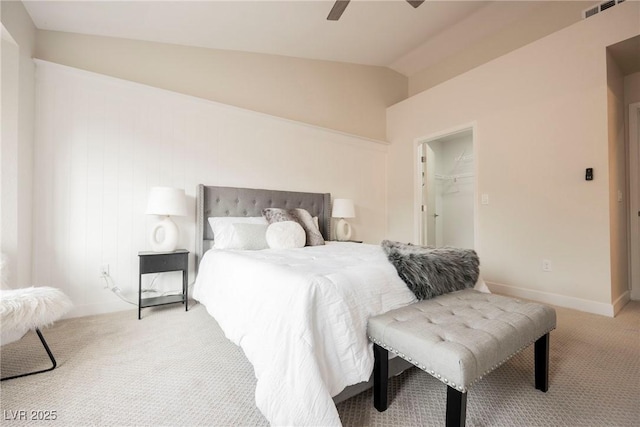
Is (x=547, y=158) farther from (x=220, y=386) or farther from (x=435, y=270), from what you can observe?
(x=220, y=386)

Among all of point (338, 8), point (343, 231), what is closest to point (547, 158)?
point (343, 231)

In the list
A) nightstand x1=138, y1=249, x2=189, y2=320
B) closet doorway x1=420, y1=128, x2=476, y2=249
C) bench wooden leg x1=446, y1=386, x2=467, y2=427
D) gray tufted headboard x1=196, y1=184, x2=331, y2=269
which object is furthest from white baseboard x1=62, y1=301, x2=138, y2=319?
closet doorway x1=420, y1=128, x2=476, y2=249

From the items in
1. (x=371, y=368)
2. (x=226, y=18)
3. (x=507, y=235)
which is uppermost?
(x=226, y=18)

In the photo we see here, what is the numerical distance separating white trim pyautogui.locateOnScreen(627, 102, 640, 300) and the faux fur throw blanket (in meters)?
2.62

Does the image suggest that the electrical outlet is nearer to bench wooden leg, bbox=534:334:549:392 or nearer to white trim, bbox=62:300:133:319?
white trim, bbox=62:300:133:319

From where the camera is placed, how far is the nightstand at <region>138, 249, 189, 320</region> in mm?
2439

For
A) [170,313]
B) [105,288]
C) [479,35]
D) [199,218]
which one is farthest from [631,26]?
[105,288]

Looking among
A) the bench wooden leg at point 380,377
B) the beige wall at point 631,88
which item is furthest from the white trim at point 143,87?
the beige wall at point 631,88

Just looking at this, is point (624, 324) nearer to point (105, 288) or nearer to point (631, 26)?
point (631, 26)

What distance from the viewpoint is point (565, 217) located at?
2832mm

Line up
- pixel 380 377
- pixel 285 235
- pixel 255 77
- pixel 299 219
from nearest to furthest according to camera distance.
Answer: pixel 380 377, pixel 285 235, pixel 299 219, pixel 255 77

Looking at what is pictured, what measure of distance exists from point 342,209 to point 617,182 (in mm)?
2953

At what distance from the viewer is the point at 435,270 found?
1632mm

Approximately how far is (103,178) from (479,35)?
4996mm
